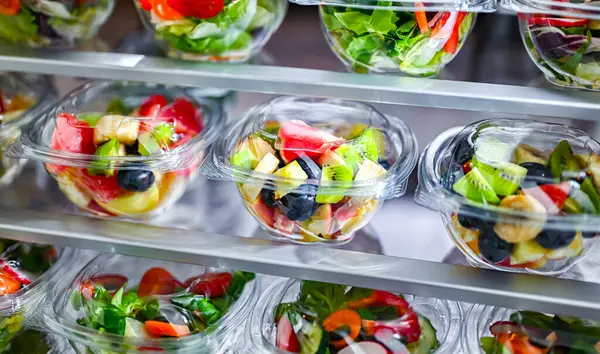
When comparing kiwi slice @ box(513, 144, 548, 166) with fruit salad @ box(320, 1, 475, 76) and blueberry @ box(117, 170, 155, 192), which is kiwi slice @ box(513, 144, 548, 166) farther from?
blueberry @ box(117, 170, 155, 192)

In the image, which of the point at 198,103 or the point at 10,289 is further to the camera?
the point at 198,103

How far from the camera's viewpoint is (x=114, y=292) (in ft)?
4.16

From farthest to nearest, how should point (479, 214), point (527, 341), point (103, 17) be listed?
point (103, 17), point (527, 341), point (479, 214)

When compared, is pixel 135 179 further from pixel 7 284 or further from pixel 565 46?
pixel 565 46

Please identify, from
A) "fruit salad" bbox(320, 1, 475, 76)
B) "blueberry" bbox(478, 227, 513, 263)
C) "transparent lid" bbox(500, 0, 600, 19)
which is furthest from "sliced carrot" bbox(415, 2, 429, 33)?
"blueberry" bbox(478, 227, 513, 263)

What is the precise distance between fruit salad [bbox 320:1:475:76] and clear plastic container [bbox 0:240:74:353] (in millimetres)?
740

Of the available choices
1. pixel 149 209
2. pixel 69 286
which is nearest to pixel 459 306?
pixel 149 209

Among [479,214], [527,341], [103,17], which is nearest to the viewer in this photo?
[479,214]

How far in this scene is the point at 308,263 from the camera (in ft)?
3.47

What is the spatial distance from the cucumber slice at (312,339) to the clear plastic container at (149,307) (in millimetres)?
136

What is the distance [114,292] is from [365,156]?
0.58 metres

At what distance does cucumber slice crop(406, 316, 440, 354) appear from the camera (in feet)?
3.68

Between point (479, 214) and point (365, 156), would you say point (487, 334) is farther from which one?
point (365, 156)

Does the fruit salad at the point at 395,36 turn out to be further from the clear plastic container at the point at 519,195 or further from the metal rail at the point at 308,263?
the metal rail at the point at 308,263
